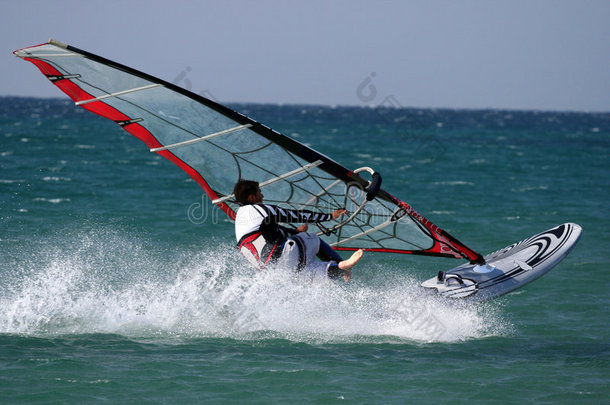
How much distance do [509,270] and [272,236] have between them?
2805 millimetres

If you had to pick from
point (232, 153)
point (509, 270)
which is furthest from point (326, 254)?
point (509, 270)

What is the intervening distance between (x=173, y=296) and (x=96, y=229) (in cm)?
618

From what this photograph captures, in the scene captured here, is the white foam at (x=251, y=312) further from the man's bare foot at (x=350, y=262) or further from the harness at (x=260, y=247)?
the man's bare foot at (x=350, y=262)

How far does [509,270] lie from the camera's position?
26.0 feet

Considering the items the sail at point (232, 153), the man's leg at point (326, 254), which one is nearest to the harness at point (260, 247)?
the man's leg at point (326, 254)

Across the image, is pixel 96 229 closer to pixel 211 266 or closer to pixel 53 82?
pixel 211 266

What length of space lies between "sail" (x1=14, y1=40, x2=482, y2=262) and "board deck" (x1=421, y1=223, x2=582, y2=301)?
249 mm

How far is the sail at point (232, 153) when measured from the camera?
6621 millimetres

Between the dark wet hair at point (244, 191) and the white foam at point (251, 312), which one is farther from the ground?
the dark wet hair at point (244, 191)

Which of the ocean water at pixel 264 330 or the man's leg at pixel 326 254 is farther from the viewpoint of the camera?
the man's leg at pixel 326 254

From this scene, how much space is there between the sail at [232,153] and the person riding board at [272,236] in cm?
52

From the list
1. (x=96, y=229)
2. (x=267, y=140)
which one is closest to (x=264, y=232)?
(x=267, y=140)

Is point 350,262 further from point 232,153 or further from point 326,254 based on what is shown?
point 232,153

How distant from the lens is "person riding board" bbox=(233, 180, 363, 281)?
22.1 ft
